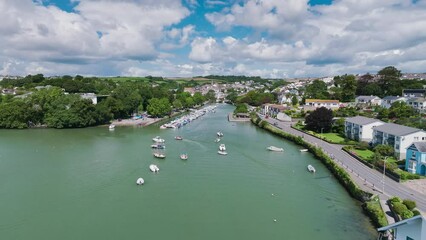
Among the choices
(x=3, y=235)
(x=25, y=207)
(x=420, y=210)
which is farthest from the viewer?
(x=25, y=207)

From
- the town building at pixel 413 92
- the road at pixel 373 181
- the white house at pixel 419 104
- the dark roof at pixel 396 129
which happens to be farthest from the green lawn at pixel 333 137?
the town building at pixel 413 92

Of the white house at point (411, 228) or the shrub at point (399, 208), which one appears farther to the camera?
the shrub at point (399, 208)

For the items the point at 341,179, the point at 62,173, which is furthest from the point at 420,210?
the point at 62,173

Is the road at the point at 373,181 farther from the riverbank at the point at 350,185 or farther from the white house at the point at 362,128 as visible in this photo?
the white house at the point at 362,128

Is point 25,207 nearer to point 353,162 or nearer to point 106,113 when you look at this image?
point 353,162

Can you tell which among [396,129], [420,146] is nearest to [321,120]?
[396,129]

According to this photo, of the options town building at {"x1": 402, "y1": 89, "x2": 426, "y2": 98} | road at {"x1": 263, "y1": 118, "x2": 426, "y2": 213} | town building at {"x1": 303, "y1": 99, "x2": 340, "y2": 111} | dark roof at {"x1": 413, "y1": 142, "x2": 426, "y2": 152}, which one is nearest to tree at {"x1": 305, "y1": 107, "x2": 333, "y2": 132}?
road at {"x1": 263, "y1": 118, "x2": 426, "y2": 213}

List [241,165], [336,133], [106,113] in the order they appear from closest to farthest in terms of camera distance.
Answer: [241,165]
[336,133]
[106,113]
